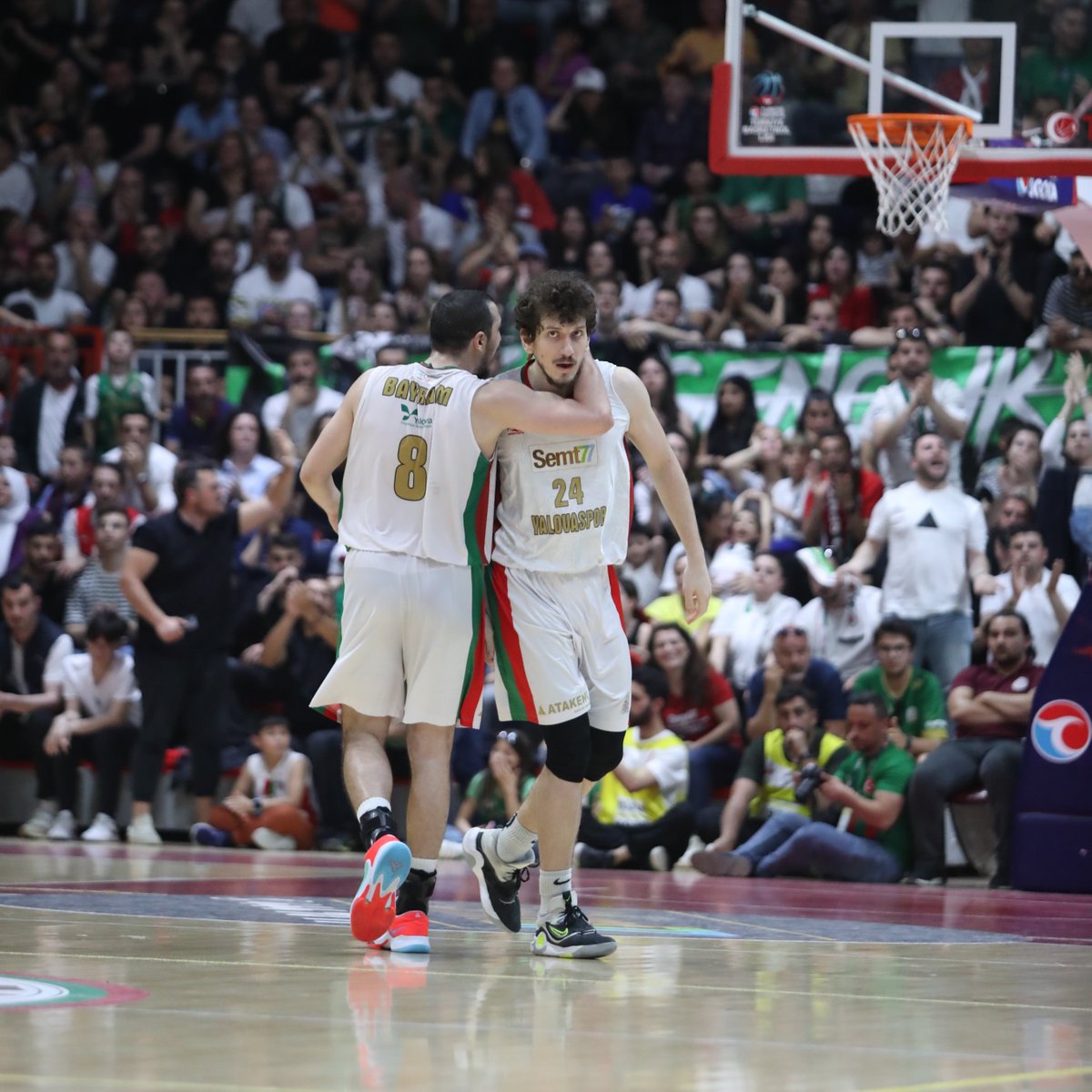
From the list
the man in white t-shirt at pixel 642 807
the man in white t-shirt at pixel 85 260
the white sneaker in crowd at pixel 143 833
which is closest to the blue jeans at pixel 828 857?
the man in white t-shirt at pixel 642 807

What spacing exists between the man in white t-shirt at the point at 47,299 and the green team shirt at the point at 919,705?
9.08 m

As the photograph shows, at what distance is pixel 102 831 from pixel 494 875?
7256mm

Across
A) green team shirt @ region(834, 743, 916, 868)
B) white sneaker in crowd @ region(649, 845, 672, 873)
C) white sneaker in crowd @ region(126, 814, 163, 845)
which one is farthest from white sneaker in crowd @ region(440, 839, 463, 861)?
green team shirt @ region(834, 743, 916, 868)

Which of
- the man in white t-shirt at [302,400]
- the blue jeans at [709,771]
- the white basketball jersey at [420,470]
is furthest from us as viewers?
the man in white t-shirt at [302,400]

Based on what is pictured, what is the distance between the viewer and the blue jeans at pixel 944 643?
1341cm

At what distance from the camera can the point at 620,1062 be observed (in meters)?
4.62

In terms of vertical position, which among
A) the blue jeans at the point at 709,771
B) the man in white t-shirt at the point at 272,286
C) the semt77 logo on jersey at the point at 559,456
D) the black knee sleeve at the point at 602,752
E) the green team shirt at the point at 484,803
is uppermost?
the man in white t-shirt at the point at 272,286

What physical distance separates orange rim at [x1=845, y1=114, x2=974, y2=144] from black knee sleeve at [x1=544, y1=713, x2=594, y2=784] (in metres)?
5.13

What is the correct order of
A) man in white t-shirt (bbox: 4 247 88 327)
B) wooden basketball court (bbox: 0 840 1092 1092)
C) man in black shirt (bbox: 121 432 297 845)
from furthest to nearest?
man in white t-shirt (bbox: 4 247 88 327) < man in black shirt (bbox: 121 432 297 845) < wooden basketball court (bbox: 0 840 1092 1092)

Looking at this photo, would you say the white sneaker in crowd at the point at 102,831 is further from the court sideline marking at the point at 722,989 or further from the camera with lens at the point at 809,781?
the court sideline marking at the point at 722,989

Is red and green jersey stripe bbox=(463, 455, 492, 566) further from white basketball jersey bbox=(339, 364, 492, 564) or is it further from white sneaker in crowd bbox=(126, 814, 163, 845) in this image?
white sneaker in crowd bbox=(126, 814, 163, 845)

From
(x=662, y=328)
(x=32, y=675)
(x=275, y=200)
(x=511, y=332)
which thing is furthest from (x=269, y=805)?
(x=275, y=200)

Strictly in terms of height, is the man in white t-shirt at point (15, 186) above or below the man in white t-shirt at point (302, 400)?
above

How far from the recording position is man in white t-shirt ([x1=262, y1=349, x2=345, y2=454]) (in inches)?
631
